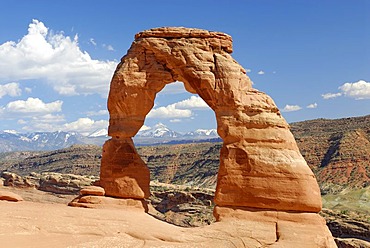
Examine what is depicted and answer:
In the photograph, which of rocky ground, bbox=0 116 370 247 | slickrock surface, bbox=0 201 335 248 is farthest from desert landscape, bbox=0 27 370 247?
rocky ground, bbox=0 116 370 247

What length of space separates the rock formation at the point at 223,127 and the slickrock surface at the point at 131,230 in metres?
→ 0.30

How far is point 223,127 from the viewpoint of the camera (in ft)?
61.7

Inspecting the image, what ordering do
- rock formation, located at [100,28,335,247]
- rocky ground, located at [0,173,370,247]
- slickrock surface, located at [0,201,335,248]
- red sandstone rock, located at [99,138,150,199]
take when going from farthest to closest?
rocky ground, located at [0,173,370,247] < red sandstone rock, located at [99,138,150,199] < rock formation, located at [100,28,335,247] < slickrock surface, located at [0,201,335,248]

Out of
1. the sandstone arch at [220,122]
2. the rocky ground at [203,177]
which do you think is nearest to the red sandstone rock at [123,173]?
the sandstone arch at [220,122]

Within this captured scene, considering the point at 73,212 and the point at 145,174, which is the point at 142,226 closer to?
the point at 73,212

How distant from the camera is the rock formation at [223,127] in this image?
17750 millimetres

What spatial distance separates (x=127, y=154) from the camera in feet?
66.9

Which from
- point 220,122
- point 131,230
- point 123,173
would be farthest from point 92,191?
point 220,122

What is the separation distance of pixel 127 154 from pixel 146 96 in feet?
8.81

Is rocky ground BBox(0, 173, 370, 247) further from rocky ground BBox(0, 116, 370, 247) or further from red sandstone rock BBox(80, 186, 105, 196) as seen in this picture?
red sandstone rock BBox(80, 186, 105, 196)

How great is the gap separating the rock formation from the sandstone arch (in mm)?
38

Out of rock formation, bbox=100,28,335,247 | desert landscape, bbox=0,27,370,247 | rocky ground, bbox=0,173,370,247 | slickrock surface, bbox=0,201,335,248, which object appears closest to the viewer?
slickrock surface, bbox=0,201,335,248

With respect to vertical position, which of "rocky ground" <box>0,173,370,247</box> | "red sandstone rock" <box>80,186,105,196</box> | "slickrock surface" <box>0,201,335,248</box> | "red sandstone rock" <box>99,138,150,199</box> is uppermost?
"red sandstone rock" <box>99,138,150,199</box>

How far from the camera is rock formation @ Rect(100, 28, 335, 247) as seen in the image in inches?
699
